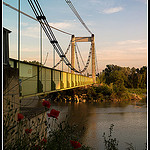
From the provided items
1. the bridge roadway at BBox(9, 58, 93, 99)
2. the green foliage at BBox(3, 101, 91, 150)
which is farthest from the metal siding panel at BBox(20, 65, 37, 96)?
the green foliage at BBox(3, 101, 91, 150)

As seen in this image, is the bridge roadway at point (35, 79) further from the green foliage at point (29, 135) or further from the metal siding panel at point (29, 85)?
the green foliage at point (29, 135)

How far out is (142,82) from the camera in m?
33.5

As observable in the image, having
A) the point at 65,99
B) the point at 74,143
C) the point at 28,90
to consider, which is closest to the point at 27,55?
the point at 28,90

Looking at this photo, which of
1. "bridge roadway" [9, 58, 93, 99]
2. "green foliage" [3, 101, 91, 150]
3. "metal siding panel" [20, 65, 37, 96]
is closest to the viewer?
"green foliage" [3, 101, 91, 150]

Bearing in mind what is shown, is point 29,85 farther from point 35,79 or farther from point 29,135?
point 29,135

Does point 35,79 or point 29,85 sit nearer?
point 29,85

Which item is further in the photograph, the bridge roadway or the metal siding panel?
the metal siding panel

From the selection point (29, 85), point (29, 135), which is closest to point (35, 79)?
point (29, 85)

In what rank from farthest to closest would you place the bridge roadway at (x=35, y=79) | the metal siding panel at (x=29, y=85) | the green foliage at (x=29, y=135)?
the metal siding panel at (x=29, y=85) → the bridge roadway at (x=35, y=79) → the green foliage at (x=29, y=135)

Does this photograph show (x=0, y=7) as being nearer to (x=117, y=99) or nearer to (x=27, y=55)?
(x=27, y=55)

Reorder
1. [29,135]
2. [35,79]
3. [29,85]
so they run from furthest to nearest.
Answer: [35,79] → [29,85] → [29,135]

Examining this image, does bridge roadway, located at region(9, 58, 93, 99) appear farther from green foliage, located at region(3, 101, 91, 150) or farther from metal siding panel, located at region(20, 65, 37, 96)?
green foliage, located at region(3, 101, 91, 150)

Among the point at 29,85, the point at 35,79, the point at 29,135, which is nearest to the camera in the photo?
the point at 29,135

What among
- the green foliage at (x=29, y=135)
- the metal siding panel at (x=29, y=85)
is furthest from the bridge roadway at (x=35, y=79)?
the green foliage at (x=29, y=135)
